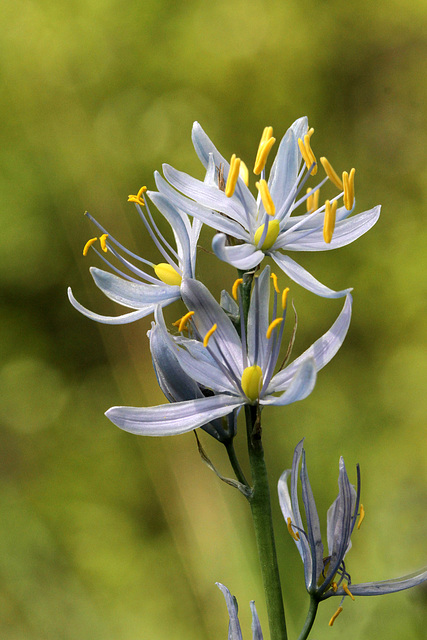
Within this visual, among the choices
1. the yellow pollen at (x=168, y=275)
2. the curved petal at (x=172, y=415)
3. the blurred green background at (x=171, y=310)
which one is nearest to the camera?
the curved petal at (x=172, y=415)

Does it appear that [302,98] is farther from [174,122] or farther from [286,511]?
[286,511]

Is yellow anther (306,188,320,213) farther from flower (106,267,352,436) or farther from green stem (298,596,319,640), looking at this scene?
green stem (298,596,319,640)

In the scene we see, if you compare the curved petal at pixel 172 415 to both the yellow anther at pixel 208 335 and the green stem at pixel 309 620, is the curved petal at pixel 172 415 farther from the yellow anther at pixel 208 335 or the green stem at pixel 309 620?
the green stem at pixel 309 620

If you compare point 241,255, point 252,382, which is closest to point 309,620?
point 252,382

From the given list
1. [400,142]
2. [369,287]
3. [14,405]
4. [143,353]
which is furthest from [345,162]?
[14,405]

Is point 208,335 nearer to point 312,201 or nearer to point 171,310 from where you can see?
point 312,201

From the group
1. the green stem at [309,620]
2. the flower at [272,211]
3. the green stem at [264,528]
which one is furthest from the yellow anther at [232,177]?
the green stem at [309,620]
